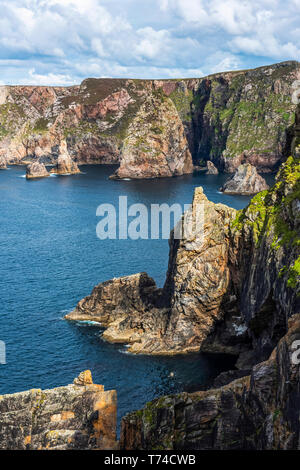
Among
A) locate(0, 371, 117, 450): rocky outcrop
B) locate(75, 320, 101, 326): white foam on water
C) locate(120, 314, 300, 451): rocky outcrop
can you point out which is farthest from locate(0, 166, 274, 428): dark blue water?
locate(120, 314, 300, 451): rocky outcrop

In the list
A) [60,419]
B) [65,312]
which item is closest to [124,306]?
[65,312]

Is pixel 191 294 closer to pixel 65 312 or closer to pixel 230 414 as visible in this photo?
pixel 65 312

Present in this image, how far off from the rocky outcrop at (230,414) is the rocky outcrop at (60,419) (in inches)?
168

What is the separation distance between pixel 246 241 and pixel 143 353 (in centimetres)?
2485

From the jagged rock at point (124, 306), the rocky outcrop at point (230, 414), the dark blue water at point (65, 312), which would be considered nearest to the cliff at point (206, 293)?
the jagged rock at point (124, 306)

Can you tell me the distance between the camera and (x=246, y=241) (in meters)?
86.7

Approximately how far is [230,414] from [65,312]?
53646 mm

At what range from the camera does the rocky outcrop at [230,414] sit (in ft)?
147

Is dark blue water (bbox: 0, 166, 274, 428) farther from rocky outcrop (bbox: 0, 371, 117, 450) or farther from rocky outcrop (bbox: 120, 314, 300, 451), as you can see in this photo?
rocky outcrop (bbox: 120, 314, 300, 451)

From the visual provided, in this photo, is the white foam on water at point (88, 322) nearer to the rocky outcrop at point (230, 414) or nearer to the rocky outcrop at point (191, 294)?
the rocky outcrop at point (191, 294)

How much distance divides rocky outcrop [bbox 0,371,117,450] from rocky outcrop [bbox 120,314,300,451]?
14.0ft

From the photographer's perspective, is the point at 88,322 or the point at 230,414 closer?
the point at 230,414

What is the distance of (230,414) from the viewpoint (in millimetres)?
51469

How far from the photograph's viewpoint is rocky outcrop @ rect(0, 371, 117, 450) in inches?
2094
